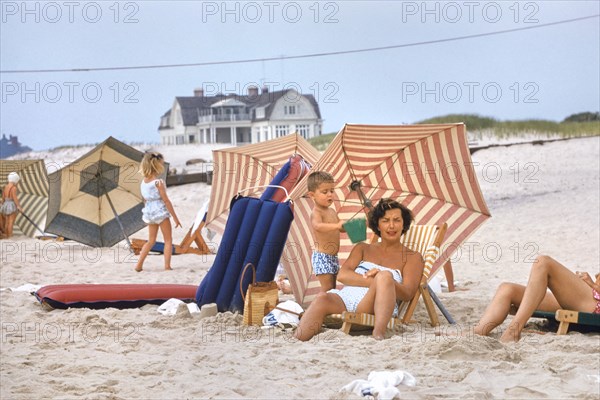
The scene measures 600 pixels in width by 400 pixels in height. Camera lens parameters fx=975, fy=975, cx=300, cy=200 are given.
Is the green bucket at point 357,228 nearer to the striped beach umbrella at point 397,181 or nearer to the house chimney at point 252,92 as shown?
the striped beach umbrella at point 397,181

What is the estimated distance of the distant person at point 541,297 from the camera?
21.4ft

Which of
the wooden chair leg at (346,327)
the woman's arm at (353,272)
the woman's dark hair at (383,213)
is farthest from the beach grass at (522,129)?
the wooden chair leg at (346,327)

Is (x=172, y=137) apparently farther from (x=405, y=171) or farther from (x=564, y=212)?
(x=405, y=171)

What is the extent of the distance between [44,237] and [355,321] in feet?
39.6

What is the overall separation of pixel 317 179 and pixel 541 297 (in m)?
2.16

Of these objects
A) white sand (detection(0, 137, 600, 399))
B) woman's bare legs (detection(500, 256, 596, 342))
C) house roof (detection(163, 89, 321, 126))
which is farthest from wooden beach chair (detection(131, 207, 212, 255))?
house roof (detection(163, 89, 321, 126))

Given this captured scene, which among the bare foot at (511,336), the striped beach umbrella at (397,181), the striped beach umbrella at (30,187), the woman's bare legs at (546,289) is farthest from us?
the striped beach umbrella at (30,187)

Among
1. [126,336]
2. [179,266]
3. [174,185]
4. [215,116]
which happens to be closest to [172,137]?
[215,116]

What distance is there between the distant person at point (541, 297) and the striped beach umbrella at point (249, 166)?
358cm

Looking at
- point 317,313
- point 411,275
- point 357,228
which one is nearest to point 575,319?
point 411,275

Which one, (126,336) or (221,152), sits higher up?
(221,152)

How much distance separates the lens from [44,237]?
17.8 m

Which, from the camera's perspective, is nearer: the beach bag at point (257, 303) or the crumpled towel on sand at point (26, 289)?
the beach bag at point (257, 303)

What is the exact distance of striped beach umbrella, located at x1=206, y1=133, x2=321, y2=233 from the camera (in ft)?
33.0
